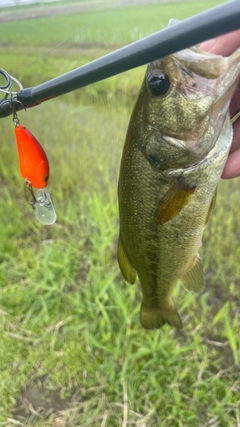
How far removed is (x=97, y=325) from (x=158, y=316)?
572mm

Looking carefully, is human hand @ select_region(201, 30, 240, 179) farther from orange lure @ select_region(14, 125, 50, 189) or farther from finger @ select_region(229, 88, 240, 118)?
orange lure @ select_region(14, 125, 50, 189)

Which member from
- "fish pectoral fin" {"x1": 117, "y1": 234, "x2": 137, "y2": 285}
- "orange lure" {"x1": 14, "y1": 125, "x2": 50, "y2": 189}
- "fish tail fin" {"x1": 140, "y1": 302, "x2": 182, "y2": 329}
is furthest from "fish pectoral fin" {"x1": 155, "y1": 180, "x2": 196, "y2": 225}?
"fish tail fin" {"x1": 140, "y1": 302, "x2": 182, "y2": 329}

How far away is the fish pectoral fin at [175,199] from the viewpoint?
849mm

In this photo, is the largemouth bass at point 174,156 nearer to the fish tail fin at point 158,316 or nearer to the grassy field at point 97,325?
the fish tail fin at point 158,316

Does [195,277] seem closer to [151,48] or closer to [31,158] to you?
[31,158]

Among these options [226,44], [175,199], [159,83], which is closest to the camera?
[159,83]

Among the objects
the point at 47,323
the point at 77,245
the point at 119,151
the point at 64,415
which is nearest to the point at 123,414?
the point at 64,415

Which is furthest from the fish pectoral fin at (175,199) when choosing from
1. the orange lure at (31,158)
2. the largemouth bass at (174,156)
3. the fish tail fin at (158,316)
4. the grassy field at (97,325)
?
the grassy field at (97,325)

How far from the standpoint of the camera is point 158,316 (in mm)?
1207

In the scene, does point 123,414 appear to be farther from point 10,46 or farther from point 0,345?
point 10,46

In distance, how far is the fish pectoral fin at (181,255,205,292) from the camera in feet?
3.64

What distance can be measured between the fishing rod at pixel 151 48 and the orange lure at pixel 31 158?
10 centimetres

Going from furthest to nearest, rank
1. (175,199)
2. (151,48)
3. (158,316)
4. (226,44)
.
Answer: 1. (158,316)
2. (226,44)
3. (175,199)
4. (151,48)

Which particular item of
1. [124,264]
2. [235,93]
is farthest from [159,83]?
[124,264]
